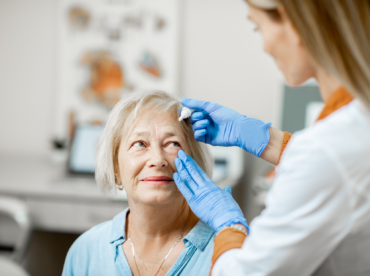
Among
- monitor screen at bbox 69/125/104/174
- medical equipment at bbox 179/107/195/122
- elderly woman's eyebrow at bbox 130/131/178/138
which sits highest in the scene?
medical equipment at bbox 179/107/195/122

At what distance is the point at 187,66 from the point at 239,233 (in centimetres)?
224

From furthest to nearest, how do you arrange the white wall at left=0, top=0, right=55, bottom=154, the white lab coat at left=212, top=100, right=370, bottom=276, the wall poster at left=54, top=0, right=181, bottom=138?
the white wall at left=0, top=0, right=55, bottom=154 < the wall poster at left=54, top=0, right=181, bottom=138 < the white lab coat at left=212, top=100, right=370, bottom=276

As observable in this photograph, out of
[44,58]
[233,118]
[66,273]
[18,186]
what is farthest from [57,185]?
[233,118]

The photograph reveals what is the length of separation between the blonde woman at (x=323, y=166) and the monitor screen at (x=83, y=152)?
216 centimetres

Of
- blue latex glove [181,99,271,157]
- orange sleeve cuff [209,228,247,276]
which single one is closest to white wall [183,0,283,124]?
blue latex glove [181,99,271,157]

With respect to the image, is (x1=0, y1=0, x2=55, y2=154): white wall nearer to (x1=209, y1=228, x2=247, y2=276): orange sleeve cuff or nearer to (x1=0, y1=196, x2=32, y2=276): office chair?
(x1=0, y1=196, x2=32, y2=276): office chair

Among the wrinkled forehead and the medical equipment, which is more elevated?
the medical equipment

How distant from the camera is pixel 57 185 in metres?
2.51

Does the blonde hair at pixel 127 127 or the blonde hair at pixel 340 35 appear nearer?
the blonde hair at pixel 340 35

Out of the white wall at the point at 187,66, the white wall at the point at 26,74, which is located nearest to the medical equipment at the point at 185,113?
the white wall at the point at 187,66

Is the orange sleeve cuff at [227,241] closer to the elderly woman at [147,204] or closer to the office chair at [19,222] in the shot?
the elderly woman at [147,204]

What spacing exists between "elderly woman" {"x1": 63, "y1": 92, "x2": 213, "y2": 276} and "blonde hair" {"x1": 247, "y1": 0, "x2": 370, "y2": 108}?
1.86 ft

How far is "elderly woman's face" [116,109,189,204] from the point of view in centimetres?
111

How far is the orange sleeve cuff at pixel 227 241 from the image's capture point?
2.61 feet
